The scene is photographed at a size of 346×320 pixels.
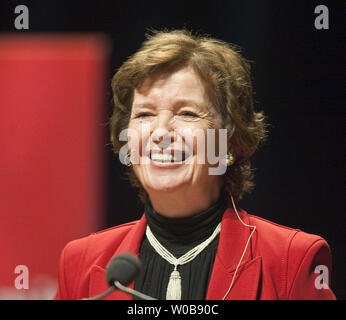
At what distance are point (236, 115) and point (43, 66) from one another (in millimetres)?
692

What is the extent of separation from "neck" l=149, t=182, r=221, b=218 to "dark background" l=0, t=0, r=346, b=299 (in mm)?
257

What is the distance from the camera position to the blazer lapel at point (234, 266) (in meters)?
1.63

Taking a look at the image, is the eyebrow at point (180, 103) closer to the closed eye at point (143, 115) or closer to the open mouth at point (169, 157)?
the closed eye at point (143, 115)

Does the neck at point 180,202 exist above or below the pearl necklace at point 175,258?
above

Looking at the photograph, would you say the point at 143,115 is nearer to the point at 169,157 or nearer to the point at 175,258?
the point at 169,157

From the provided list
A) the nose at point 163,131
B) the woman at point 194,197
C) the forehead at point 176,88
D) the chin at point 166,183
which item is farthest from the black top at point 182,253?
the forehead at point 176,88

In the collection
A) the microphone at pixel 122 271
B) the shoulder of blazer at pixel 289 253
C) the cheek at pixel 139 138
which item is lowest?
the shoulder of blazer at pixel 289 253

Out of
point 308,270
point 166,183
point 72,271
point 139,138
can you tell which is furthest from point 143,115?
point 308,270

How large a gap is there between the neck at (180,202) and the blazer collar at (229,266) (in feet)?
0.27

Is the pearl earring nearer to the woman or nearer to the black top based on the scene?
the woman

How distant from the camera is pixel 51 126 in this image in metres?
2.04
